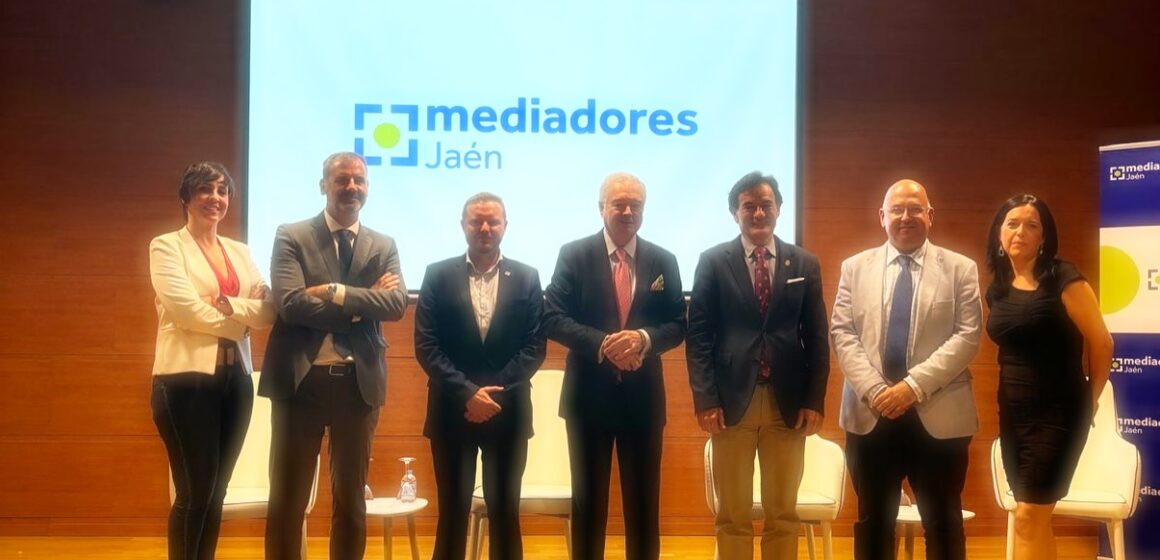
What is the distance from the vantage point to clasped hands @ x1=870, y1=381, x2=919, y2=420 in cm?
290

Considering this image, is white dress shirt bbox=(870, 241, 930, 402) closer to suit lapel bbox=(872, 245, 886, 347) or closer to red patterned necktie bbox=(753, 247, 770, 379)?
suit lapel bbox=(872, 245, 886, 347)

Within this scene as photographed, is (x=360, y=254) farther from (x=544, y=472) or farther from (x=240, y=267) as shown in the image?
(x=544, y=472)

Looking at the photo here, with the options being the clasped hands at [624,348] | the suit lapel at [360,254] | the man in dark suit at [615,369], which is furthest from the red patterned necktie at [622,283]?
the suit lapel at [360,254]

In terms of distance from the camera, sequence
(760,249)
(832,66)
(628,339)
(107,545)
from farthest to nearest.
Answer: (832,66) < (107,545) < (760,249) < (628,339)

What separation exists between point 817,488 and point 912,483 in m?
0.73

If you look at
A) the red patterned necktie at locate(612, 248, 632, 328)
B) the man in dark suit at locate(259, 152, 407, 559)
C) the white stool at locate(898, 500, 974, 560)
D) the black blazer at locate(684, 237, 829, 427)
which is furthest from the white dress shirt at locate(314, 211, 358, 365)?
the white stool at locate(898, 500, 974, 560)

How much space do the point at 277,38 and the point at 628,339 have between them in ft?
9.38

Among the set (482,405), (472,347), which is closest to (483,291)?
(472,347)

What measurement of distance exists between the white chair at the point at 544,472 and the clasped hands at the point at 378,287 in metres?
0.81

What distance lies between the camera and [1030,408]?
9.74 feet

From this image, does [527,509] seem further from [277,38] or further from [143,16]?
[143,16]

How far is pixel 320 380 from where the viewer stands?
9.78 feet

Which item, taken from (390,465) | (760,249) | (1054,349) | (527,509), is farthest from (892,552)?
(390,465)

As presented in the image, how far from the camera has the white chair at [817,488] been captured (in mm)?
3371
